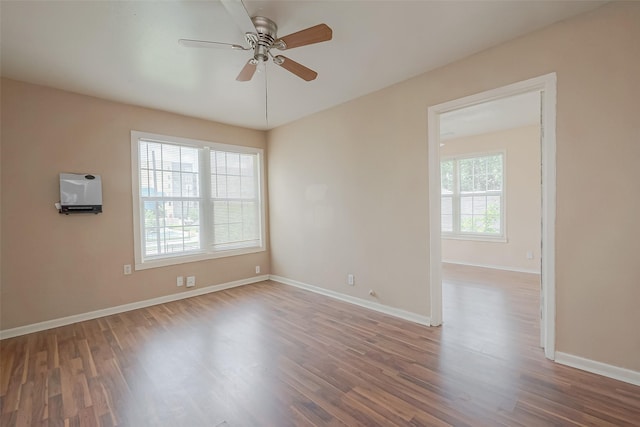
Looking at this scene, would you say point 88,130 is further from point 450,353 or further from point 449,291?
point 449,291

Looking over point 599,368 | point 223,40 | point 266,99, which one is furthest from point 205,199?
point 599,368

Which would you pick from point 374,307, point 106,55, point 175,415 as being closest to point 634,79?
point 374,307

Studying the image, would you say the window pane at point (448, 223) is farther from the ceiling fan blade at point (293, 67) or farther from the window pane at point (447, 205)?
the ceiling fan blade at point (293, 67)

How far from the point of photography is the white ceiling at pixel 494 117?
3867 mm

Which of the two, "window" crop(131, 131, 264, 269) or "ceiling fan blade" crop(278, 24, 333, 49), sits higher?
"ceiling fan blade" crop(278, 24, 333, 49)

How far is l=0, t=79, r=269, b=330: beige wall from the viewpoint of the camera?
2990mm

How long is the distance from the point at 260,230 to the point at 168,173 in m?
1.80

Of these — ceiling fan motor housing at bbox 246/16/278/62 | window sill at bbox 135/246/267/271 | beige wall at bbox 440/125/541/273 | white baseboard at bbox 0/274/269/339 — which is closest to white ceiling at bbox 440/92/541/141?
beige wall at bbox 440/125/541/273

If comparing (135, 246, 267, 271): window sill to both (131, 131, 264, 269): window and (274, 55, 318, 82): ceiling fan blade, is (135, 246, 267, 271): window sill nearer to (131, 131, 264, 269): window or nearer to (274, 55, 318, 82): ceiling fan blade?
(131, 131, 264, 269): window

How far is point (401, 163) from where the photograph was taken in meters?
3.24

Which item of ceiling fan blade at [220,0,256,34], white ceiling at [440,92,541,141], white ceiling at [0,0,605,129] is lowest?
ceiling fan blade at [220,0,256,34]

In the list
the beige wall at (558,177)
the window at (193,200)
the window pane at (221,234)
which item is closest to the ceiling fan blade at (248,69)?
the beige wall at (558,177)

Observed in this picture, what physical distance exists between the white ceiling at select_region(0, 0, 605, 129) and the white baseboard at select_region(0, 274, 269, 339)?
2700 mm

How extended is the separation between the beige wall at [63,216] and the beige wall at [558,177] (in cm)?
261
